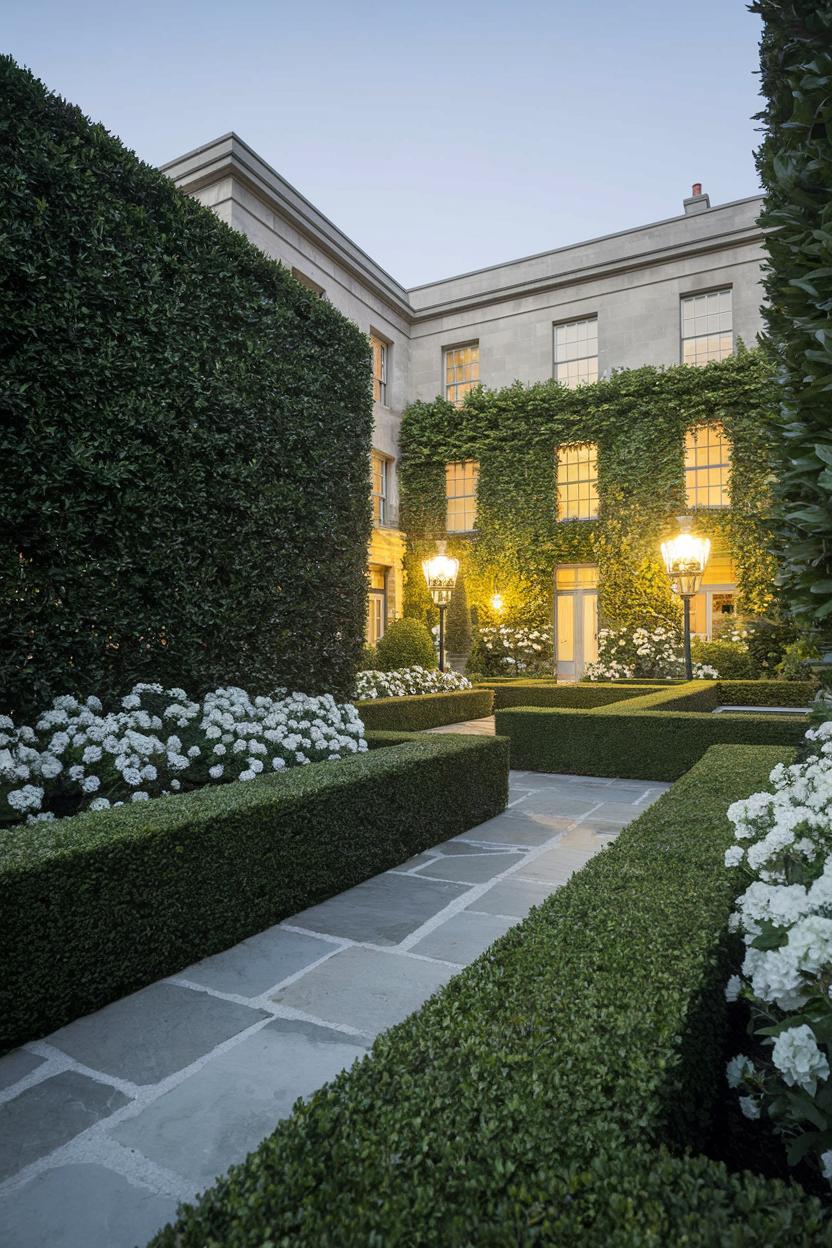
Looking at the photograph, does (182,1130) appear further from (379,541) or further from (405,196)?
(405,196)

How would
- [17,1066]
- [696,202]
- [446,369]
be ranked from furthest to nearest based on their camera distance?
1. [446,369]
2. [696,202]
3. [17,1066]

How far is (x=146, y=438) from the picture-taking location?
486 centimetres

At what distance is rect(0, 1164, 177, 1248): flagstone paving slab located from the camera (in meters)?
1.50

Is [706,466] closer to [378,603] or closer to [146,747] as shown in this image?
[378,603]

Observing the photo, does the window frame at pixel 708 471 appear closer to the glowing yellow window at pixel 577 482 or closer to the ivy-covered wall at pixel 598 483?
the ivy-covered wall at pixel 598 483

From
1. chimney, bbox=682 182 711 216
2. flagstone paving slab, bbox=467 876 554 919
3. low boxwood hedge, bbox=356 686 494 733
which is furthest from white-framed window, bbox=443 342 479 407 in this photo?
flagstone paving slab, bbox=467 876 554 919

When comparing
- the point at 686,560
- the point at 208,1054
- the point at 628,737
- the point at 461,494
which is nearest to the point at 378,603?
the point at 461,494

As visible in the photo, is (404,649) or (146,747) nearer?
(146,747)

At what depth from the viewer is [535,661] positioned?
709 inches

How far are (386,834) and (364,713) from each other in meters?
5.12

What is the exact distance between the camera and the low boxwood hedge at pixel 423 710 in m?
9.46

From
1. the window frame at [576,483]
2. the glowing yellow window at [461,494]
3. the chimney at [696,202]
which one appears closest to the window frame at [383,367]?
the glowing yellow window at [461,494]

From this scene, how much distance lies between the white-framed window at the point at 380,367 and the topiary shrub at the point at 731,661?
A: 11303 millimetres

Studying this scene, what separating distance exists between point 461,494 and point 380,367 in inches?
173
